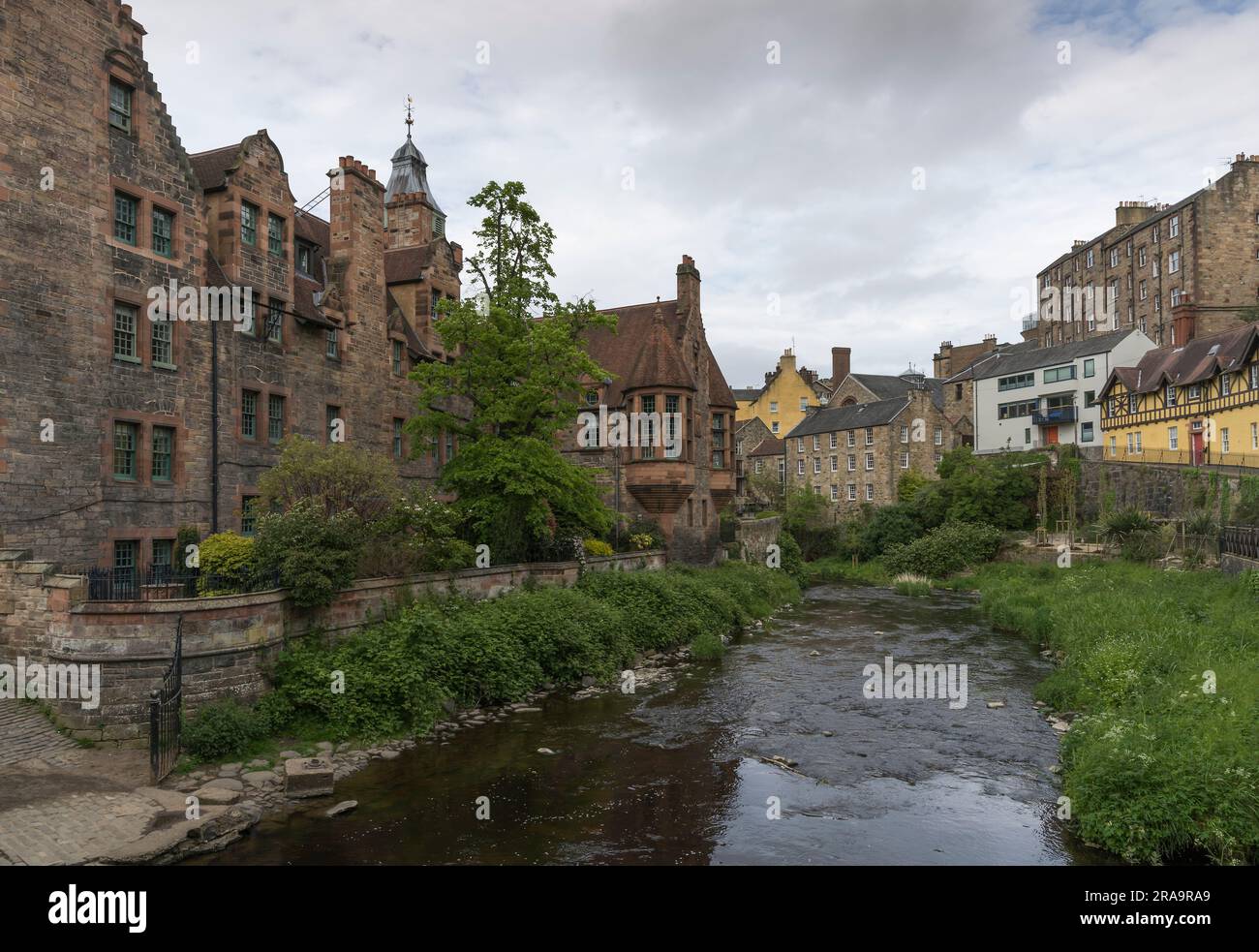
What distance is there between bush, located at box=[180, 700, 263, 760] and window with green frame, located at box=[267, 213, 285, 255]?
15.0m

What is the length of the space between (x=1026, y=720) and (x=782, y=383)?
7043 centimetres

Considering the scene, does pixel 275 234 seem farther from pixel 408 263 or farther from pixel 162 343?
pixel 408 263

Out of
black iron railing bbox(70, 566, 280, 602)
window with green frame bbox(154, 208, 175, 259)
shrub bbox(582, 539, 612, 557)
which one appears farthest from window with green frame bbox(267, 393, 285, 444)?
shrub bbox(582, 539, 612, 557)

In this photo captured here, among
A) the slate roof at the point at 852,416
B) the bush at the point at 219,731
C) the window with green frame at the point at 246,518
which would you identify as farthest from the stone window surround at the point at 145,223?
the slate roof at the point at 852,416

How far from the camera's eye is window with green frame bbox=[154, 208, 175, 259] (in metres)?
20.5

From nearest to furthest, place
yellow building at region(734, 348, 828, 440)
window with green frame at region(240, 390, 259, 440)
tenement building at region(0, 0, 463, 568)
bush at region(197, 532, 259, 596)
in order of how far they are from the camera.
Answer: bush at region(197, 532, 259, 596) < tenement building at region(0, 0, 463, 568) < window with green frame at region(240, 390, 259, 440) < yellow building at region(734, 348, 828, 440)

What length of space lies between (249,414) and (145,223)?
572cm

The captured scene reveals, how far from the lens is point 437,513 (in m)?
22.4

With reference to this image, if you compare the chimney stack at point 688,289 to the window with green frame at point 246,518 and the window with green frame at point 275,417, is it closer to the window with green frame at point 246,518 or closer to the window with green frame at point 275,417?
the window with green frame at point 275,417

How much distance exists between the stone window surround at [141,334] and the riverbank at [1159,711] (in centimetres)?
2187

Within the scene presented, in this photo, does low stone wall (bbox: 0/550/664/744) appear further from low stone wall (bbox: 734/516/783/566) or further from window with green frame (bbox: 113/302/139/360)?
low stone wall (bbox: 734/516/783/566)

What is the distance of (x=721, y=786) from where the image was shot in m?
14.0

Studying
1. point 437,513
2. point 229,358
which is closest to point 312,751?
point 437,513

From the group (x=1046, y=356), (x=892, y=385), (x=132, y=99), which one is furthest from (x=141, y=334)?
(x=892, y=385)
